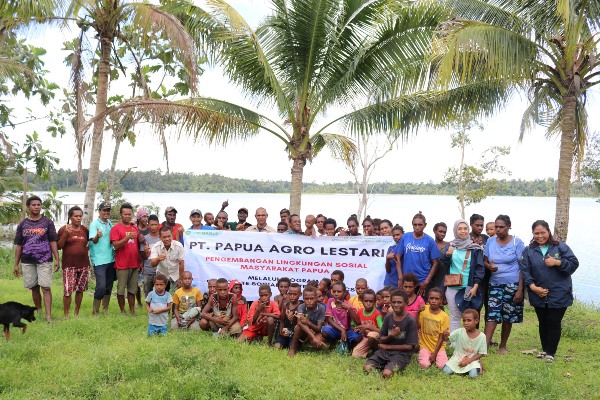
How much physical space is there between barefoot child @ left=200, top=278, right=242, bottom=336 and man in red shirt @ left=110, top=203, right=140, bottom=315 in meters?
1.54

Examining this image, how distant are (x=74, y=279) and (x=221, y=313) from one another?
230 centimetres

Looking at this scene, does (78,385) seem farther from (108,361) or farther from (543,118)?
(543,118)

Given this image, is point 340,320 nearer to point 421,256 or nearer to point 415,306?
point 415,306

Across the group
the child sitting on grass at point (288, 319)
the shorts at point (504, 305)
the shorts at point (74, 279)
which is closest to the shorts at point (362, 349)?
the child sitting on grass at point (288, 319)

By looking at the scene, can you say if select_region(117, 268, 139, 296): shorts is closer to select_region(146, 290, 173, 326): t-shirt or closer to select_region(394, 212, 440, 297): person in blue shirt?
select_region(146, 290, 173, 326): t-shirt

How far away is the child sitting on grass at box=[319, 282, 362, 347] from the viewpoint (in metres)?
6.73

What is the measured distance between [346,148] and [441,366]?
17.8 feet

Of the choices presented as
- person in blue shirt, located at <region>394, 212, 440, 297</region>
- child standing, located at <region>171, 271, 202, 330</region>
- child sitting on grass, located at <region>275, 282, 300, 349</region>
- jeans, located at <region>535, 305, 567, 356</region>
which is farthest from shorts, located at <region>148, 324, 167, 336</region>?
jeans, located at <region>535, 305, 567, 356</region>

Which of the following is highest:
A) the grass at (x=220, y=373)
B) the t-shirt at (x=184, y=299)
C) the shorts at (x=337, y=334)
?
the t-shirt at (x=184, y=299)

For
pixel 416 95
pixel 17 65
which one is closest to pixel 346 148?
pixel 416 95

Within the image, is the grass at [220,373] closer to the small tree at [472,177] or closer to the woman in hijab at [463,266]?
the woman in hijab at [463,266]

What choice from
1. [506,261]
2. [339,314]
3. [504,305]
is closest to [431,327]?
[504,305]

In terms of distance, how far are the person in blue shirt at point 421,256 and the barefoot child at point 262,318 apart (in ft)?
5.62

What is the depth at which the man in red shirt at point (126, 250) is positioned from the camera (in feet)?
26.2
